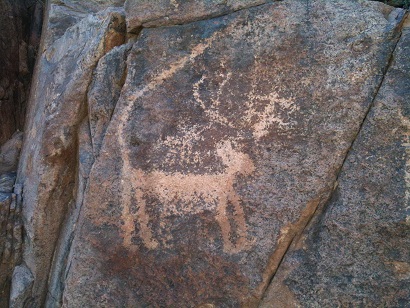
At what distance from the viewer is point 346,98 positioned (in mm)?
1886

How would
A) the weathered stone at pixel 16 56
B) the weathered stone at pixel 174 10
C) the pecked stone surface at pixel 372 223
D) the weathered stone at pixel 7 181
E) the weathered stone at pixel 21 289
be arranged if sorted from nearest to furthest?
the pecked stone surface at pixel 372 223 < the weathered stone at pixel 174 10 < the weathered stone at pixel 21 289 < the weathered stone at pixel 7 181 < the weathered stone at pixel 16 56

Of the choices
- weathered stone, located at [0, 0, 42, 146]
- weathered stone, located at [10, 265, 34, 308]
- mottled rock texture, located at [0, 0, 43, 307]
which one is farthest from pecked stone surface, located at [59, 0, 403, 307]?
weathered stone, located at [0, 0, 42, 146]

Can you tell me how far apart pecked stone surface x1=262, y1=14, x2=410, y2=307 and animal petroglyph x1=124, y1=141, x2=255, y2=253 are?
1.21 ft

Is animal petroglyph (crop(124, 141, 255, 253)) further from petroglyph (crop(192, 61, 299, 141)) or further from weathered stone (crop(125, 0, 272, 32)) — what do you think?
weathered stone (crop(125, 0, 272, 32))

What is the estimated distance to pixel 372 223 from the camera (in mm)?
1808

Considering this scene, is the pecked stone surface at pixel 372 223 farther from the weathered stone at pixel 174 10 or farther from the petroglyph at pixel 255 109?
the weathered stone at pixel 174 10

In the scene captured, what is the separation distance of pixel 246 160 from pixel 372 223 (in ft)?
2.06

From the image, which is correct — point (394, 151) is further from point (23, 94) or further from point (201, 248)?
point (23, 94)

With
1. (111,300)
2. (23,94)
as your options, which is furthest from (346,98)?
(23,94)

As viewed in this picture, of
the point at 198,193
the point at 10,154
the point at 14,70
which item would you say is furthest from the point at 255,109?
the point at 14,70

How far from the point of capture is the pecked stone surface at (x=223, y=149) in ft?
6.25

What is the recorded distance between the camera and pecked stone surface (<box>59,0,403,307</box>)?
1.91 meters

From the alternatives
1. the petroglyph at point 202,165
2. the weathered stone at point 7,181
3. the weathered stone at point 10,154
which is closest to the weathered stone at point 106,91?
the petroglyph at point 202,165

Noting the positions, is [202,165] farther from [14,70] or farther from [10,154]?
[14,70]
